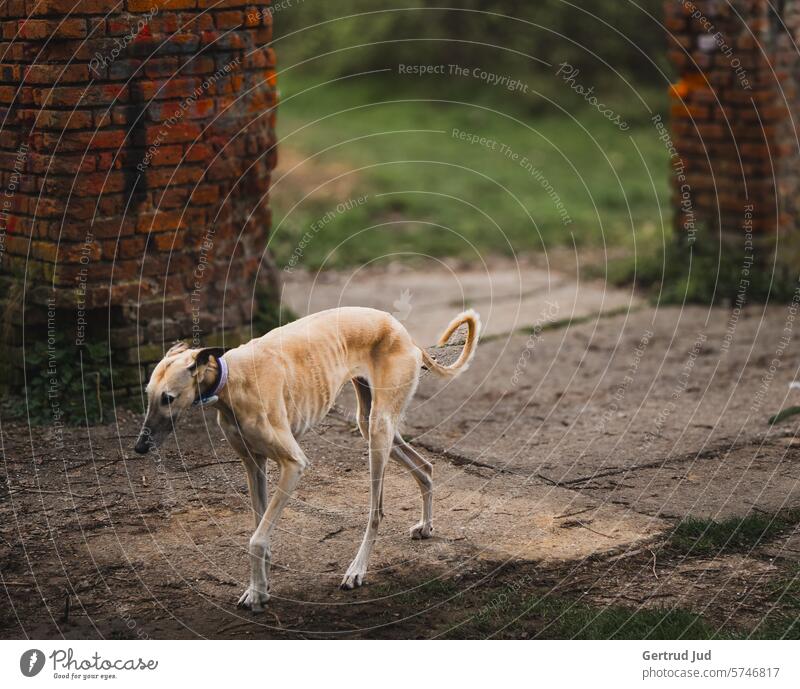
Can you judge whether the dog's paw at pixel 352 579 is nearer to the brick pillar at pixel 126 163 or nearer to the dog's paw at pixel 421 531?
the dog's paw at pixel 421 531

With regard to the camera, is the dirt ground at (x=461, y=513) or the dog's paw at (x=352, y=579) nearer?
the dirt ground at (x=461, y=513)

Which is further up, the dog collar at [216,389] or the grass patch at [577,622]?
the dog collar at [216,389]

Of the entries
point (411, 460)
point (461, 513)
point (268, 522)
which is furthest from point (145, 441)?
point (461, 513)

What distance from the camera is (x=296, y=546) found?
5.38 meters

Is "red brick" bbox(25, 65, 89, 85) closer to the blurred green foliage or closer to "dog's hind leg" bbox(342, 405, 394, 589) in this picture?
"dog's hind leg" bbox(342, 405, 394, 589)

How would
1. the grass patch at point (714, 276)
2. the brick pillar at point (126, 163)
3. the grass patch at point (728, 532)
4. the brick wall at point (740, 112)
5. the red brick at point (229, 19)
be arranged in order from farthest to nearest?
the grass patch at point (714, 276) → the brick wall at point (740, 112) → the red brick at point (229, 19) → the brick pillar at point (126, 163) → the grass patch at point (728, 532)

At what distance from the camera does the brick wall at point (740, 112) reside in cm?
959

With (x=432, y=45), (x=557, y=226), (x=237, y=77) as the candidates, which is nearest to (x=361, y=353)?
(x=237, y=77)

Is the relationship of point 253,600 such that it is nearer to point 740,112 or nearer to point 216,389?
point 216,389

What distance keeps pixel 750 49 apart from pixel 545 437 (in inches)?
174

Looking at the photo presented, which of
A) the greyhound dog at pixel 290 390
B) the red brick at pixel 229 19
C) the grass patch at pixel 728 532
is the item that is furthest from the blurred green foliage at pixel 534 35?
the greyhound dog at pixel 290 390

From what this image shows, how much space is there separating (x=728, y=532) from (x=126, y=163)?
153 inches

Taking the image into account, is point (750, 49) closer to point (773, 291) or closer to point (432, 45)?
point (773, 291)

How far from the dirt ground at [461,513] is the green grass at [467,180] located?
9.95ft
